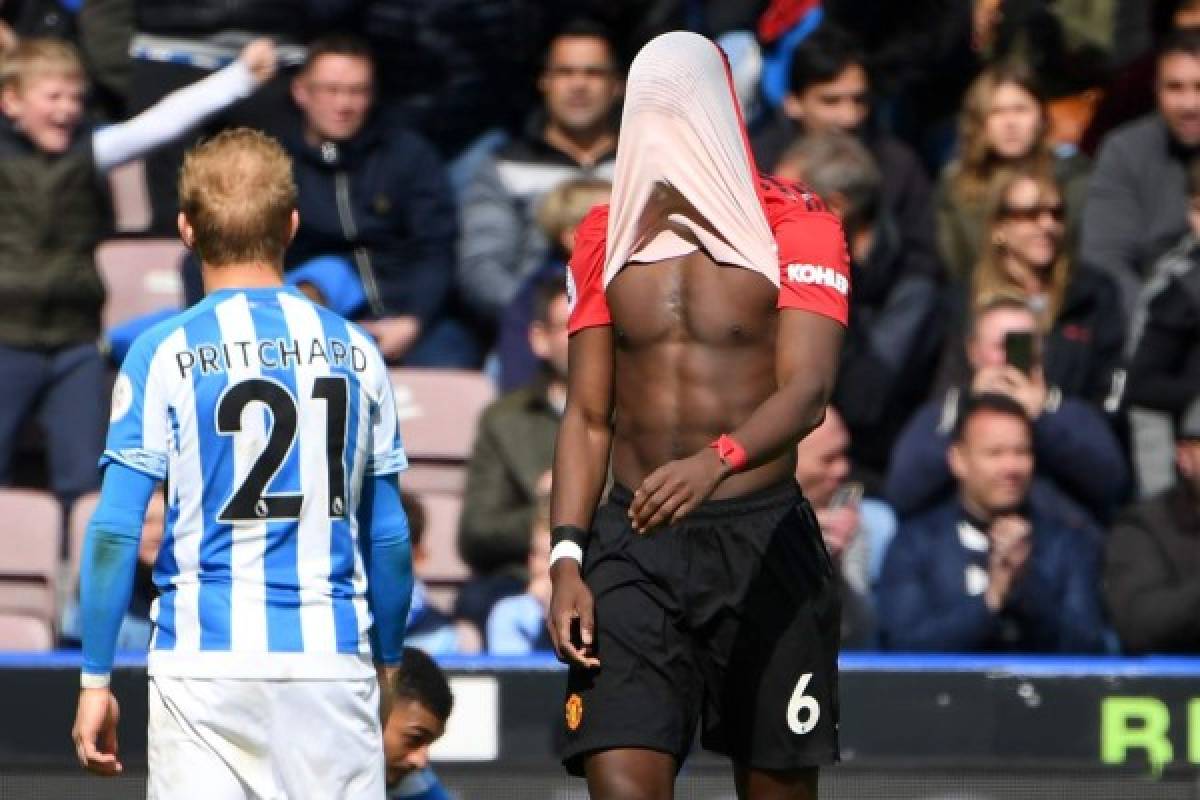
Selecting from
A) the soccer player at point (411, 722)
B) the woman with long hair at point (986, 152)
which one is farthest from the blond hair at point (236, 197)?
the woman with long hair at point (986, 152)

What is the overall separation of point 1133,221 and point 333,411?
5.30 metres

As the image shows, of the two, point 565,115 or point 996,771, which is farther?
point 565,115

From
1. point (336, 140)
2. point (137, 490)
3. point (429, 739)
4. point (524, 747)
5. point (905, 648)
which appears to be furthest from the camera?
point (336, 140)

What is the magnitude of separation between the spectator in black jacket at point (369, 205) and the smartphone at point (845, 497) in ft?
5.83

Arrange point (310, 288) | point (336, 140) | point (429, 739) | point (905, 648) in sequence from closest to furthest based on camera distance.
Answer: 1. point (429, 739)
2. point (905, 648)
3. point (310, 288)
4. point (336, 140)

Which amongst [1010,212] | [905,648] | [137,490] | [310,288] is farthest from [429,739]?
[1010,212]

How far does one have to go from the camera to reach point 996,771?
6.82 m

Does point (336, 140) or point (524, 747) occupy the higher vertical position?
point (336, 140)

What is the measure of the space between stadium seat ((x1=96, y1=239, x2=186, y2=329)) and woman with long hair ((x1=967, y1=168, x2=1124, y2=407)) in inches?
118

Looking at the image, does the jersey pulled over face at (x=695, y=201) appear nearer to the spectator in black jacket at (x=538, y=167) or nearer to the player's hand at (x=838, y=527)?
the player's hand at (x=838, y=527)

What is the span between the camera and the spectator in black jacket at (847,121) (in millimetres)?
9203

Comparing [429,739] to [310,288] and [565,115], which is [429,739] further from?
[565,115]

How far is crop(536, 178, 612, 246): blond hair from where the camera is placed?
851 centimetres

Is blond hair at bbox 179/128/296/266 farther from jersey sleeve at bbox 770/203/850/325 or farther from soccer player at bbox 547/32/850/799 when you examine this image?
jersey sleeve at bbox 770/203/850/325
